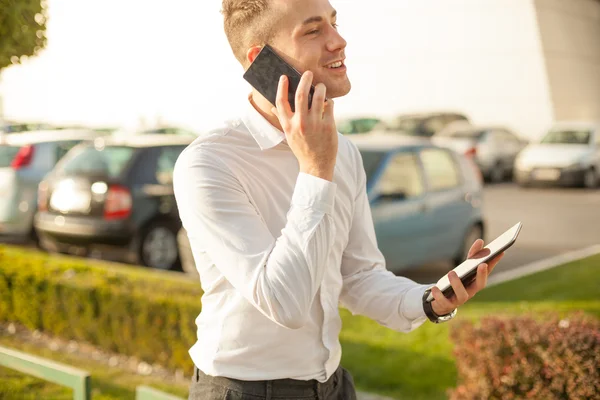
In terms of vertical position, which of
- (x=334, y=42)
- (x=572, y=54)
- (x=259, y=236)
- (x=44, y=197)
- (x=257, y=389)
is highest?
(x=572, y=54)

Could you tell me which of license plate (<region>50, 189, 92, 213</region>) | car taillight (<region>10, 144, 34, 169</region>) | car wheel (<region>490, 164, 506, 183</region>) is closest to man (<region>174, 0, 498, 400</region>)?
license plate (<region>50, 189, 92, 213</region>)

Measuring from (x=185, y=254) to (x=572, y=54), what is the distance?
24.3 metres

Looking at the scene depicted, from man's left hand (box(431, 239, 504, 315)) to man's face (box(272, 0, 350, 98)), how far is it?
51cm

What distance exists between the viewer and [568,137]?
19359mm

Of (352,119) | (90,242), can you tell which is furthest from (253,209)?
(352,119)

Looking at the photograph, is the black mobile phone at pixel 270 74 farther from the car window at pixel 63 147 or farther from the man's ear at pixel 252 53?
the car window at pixel 63 147

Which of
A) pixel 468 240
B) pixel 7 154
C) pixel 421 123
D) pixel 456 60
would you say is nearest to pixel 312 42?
pixel 468 240

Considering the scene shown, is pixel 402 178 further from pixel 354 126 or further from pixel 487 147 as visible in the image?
pixel 354 126

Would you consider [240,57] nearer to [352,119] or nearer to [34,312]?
[34,312]

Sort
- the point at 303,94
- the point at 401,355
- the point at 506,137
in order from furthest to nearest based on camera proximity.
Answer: the point at 506,137
the point at 401,355
the point at 303,94

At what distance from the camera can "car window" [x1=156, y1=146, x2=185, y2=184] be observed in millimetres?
9617

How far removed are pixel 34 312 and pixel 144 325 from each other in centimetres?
158

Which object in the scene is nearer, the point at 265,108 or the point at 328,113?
the point at 328,113

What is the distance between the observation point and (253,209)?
1893mm
